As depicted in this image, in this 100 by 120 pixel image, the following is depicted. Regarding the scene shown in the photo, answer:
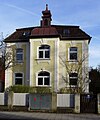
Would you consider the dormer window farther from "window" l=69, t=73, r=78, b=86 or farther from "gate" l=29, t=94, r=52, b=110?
"gate" l=29, t=94, r=52, b=110

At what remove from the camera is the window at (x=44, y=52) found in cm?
3781

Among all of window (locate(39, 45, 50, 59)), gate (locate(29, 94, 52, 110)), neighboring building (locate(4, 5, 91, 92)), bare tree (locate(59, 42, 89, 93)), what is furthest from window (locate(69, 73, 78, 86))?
gate (locate(29, 94, 52, 110))

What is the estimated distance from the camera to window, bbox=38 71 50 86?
37031mm

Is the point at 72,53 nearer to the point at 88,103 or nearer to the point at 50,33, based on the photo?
the point at 50,33

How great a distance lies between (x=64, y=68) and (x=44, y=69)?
2781mm

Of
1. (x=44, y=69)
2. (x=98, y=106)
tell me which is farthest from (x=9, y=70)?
(x=98, y=106)

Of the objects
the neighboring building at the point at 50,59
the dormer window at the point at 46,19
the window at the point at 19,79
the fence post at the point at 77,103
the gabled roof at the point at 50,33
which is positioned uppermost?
the dormer window at the point at 46,19

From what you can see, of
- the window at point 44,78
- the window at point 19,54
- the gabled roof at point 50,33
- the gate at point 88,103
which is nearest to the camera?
the gate at point 88,103

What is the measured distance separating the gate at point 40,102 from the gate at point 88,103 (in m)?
2.61

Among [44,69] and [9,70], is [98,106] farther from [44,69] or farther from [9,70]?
[9,70]

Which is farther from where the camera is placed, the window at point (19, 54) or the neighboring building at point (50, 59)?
the window at point (19, 54)

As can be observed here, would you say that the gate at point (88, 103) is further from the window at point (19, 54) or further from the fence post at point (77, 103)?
the window at point (19, 54)

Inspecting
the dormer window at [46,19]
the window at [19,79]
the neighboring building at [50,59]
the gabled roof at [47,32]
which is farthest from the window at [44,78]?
the dormer window at [46,19]

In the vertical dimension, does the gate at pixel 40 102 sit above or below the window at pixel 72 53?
below
